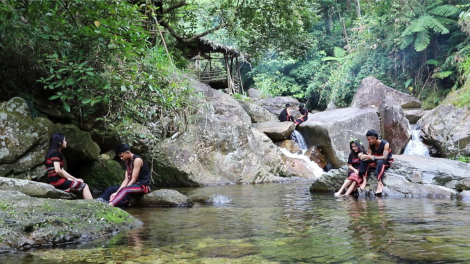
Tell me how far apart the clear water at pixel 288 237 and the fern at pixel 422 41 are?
1527cm

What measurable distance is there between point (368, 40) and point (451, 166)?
17.0 metres

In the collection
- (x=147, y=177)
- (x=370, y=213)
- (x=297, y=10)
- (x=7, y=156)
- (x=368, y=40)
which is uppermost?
(x=368, y=40)

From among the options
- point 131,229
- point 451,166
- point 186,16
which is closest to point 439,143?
point 451,166

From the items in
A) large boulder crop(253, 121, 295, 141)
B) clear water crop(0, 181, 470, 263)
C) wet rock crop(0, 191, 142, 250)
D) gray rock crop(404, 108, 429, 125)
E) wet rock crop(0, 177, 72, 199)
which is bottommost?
clear water crop(0, 181, 470, 263)

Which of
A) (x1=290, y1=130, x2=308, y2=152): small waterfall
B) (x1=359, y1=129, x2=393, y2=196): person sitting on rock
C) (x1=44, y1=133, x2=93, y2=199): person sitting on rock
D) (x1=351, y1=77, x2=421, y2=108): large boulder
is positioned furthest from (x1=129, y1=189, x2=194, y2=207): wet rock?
(x1=351, y1=77, x2=421, y2=108): large boulder

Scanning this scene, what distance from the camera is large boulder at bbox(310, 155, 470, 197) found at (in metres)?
7.77

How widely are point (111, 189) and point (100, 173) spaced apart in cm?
238

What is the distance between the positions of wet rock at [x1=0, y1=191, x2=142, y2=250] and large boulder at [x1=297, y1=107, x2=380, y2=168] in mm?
12133

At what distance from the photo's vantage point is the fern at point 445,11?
19.0m

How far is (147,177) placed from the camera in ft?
23.1

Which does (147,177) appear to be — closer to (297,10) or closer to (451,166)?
(451,166)

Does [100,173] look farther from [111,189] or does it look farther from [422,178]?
[422,178]

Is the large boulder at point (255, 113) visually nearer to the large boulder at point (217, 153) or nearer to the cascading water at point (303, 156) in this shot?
the cascading water at point (303, 156)

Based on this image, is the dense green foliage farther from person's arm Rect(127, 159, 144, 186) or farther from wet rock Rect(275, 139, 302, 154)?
wet rock Rect(275, 139, 302, 154)
